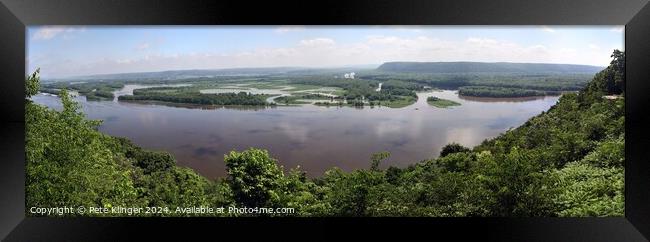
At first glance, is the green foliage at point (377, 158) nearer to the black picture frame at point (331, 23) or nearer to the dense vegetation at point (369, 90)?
the dense vegetation at point (369, 90)

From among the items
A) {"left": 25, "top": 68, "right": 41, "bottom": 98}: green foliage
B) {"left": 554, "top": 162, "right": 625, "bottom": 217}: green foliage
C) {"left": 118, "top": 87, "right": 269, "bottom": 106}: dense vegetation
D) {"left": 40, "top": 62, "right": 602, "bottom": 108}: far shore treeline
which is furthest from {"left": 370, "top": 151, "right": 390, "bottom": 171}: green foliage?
{"left": 25, "top": 68, "right": 41, "bottom": 98}: green foliage

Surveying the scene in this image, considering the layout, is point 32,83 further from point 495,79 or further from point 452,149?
point 495,79

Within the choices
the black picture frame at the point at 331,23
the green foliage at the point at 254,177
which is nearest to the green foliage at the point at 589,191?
the black picture frame at the point at 331,23

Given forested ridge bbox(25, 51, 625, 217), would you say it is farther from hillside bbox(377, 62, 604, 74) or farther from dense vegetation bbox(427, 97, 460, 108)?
dense vegetation bbox(427, 97, 460, 108)

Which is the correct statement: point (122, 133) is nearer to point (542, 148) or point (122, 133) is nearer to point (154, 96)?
point (154, 96)

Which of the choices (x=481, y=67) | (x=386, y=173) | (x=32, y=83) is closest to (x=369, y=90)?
(x=386, y=173)
